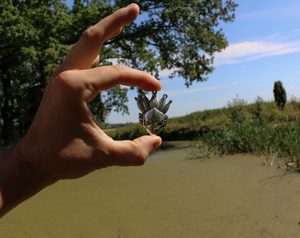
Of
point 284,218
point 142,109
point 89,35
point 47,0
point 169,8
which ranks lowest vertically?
point 284,218

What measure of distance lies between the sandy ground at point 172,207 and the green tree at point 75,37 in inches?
409

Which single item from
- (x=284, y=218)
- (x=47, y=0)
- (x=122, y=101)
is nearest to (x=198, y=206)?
(x=284, y=218)

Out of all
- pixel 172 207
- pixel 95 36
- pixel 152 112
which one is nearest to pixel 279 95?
pixel 172 207

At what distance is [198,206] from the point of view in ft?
14.3

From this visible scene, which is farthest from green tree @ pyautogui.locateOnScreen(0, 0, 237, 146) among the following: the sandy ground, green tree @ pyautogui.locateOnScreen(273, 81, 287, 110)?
the sandy ground

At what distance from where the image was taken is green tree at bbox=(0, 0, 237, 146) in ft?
52.5

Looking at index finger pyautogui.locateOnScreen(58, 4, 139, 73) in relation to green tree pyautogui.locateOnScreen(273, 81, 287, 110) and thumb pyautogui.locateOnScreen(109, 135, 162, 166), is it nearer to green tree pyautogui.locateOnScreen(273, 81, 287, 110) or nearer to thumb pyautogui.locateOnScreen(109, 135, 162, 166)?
thumb pyautogui.locateOnScreen(109, 135, 162, 166)

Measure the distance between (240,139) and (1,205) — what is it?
7.22 m

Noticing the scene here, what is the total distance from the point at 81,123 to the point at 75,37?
17.8 m

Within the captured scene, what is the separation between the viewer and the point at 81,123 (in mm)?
1229

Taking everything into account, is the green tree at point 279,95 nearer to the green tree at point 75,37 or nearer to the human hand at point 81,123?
the green tree at point 75,37

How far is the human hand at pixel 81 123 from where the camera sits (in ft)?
4.01

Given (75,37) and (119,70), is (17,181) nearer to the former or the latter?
(119,70)

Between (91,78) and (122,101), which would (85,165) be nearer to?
(91,78)
